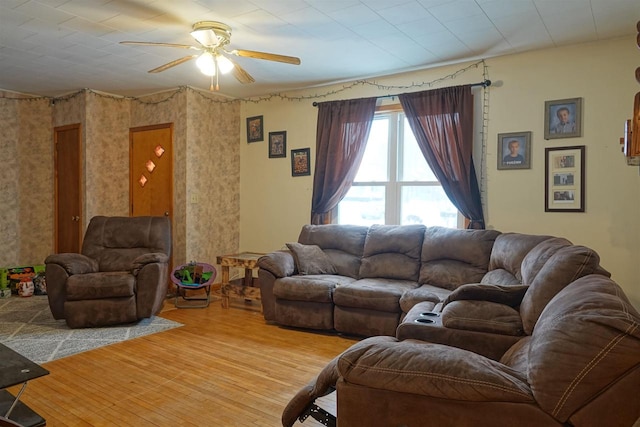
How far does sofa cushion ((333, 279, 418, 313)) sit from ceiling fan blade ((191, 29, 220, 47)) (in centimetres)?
226

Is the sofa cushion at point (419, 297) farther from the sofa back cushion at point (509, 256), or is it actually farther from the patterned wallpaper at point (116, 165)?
the patterned wallpaper at point (116, 165)

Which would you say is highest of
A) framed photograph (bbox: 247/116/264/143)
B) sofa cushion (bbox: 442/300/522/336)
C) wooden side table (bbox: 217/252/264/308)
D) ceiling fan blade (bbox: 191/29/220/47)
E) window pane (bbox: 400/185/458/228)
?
ceiling fan blade (bbox: 191/29/220/47)

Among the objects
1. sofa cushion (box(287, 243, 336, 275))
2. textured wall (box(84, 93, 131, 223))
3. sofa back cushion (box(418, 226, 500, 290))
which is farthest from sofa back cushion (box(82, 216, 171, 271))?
sofa back cushion (box(418, 226, 500, 290))

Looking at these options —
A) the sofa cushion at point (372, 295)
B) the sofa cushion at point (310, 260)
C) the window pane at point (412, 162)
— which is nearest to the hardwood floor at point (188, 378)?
the sofa cushion at point (372, 295)

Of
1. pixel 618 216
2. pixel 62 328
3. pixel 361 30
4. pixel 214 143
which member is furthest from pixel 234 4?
pixel 618 216

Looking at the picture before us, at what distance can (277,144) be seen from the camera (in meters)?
5.58

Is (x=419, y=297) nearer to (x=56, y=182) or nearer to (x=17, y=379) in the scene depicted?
(x=17, y=379)

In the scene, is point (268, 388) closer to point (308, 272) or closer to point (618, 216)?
point (308, 272)

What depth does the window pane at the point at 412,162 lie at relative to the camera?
461 centimetres

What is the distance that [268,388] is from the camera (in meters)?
2.76

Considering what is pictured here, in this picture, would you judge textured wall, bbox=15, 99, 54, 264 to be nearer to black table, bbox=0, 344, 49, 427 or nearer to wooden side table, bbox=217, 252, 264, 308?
wooden side table, bbox=217, 252, 264, 308

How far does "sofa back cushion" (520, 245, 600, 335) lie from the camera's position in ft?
6.60

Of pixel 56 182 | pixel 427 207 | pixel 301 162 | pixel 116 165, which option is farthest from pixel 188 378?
pixel 56 182

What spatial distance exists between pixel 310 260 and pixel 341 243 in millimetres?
415
